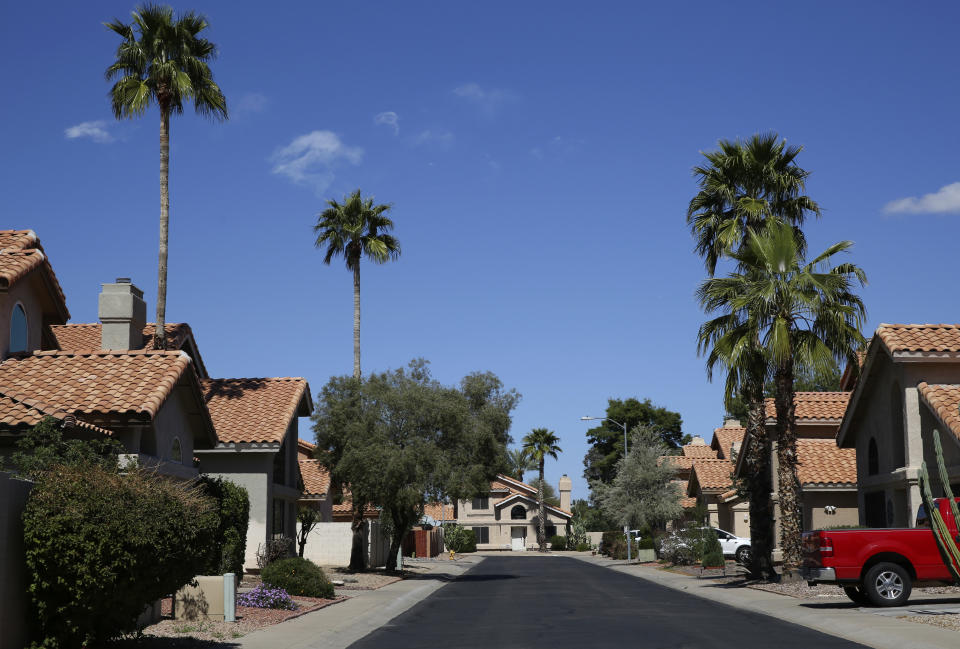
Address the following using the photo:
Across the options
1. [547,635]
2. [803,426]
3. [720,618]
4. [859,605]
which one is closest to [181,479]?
[547,635]

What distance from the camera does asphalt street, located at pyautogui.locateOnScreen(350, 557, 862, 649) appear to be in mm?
16094

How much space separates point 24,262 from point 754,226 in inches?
786

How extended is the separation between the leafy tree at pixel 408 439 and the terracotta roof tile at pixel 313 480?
10078 millimetres

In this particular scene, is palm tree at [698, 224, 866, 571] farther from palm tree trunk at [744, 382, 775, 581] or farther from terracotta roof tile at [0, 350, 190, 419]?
terracotta roof tile at [0, 350, 190, 419]

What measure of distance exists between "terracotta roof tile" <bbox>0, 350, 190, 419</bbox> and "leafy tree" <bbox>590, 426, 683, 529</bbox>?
38.1 metres

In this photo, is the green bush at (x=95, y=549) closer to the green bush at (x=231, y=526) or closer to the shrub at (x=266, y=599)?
the shrub at (x=266, y=599)

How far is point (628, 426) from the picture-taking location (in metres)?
105

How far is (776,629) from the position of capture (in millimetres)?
18000

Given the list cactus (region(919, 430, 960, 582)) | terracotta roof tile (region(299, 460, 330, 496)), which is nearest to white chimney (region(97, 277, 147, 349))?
cactus (region(919, 430, 960, 582))

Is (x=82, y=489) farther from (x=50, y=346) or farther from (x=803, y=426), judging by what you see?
(x=803, y=426)

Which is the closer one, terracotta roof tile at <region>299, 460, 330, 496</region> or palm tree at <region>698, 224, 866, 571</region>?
palm tree at <region>698, 224, 866, 571</region>

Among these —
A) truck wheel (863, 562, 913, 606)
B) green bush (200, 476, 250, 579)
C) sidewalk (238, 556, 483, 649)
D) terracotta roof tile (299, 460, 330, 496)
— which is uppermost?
terracotta roof tile (299, 460, 330, 496)

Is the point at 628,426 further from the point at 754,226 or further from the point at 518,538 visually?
the point at 754,226

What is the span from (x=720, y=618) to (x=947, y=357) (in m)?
10.7
